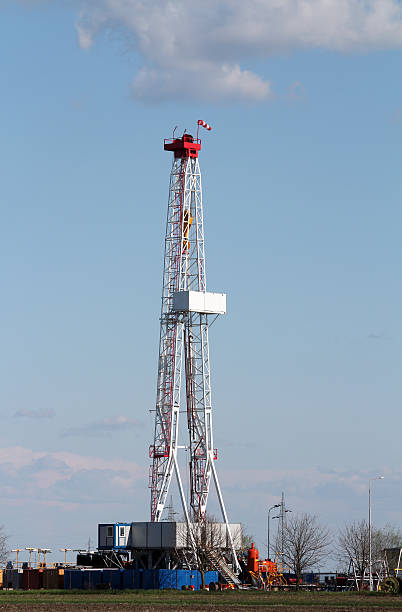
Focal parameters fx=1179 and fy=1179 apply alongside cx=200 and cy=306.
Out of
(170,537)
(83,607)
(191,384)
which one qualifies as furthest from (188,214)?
(83,607)

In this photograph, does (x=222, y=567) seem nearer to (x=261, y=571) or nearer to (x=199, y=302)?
(x=261, y=571)

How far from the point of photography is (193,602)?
67.6 m

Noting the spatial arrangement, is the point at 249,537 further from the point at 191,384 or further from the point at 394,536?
the point at 191,384

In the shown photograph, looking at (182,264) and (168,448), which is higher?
(182,264)

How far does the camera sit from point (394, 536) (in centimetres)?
16788

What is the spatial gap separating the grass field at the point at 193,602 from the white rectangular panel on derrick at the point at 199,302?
27092 mm

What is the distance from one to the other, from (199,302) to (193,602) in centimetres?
3927

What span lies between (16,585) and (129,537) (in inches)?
408

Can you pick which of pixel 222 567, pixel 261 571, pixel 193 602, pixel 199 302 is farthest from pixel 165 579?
pixel 193 602

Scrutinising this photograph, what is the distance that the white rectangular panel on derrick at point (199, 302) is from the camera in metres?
102

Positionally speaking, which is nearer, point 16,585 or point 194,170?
point 16,585

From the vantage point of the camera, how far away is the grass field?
60812 millimetres

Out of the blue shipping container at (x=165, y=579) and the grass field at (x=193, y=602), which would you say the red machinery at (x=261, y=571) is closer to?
the blue shipping container at (x=165, y=579)

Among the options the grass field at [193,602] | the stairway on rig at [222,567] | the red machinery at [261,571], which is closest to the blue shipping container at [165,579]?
the stairway on rig at [222,567]
